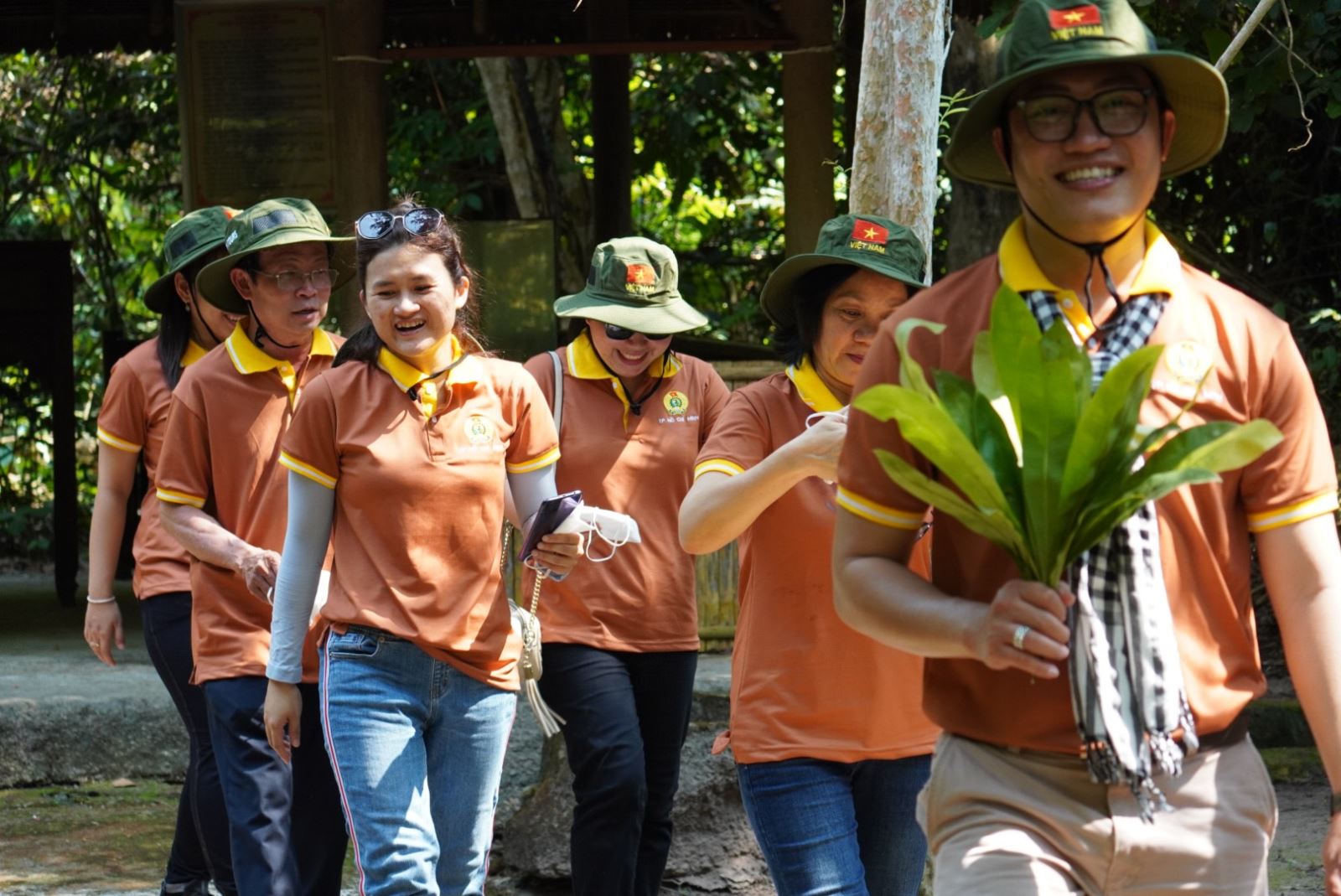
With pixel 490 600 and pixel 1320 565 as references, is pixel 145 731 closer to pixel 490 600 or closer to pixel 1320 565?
pixel 490 600

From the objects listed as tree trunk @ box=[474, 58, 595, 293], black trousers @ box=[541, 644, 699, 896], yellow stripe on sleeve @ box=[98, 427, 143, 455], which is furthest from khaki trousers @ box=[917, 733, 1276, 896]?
tree trunk @ box=[474, 58, 595, 293]

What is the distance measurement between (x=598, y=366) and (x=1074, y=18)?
9.36 feet

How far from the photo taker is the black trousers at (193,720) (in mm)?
5281

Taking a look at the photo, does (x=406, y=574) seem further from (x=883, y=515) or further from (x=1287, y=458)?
(x=1287, y=458)

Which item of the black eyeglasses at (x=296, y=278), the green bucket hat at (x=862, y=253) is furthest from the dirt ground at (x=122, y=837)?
the green bucket hat at (x=862, y=253)

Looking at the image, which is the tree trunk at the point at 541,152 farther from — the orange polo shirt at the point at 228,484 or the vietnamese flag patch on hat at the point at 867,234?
the vietnamese flag patch on hat at the point at 867,234

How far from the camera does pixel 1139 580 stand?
2.64 m

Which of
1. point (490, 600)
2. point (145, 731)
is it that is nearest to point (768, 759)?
point (490, 600)

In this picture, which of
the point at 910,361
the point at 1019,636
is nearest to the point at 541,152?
the point at 910,361

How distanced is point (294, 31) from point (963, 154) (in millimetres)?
6343

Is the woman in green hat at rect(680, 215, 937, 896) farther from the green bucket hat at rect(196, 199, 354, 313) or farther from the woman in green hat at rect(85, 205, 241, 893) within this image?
the woman in green hat at rect(85, 205, 241, 893)

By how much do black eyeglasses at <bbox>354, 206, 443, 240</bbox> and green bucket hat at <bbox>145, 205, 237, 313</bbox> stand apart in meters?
1.29

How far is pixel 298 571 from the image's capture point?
14.2 ft

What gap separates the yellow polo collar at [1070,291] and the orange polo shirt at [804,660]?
118 cm
